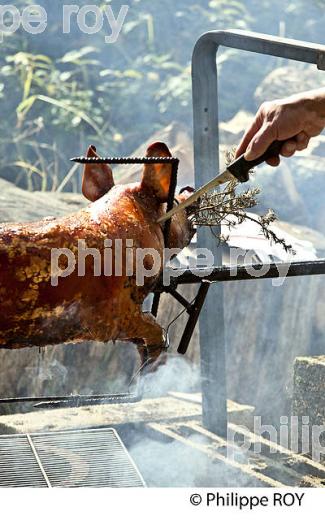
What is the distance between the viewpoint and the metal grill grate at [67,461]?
2.94 meters

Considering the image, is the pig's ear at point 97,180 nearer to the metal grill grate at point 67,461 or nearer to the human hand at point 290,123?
the human hand at point 290,123

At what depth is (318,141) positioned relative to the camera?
26.7 ft

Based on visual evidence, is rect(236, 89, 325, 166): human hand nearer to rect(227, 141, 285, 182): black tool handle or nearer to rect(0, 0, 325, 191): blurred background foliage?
rect(227, 141, 285, 182): black tool handle

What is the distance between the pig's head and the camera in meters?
2.57

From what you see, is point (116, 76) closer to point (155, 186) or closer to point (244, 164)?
point (155, 186)

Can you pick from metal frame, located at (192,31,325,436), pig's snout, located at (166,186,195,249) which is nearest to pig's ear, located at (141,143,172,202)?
pig's snout, located at (166,186,195,249)

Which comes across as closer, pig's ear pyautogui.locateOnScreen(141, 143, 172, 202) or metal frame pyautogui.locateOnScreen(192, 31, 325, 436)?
pig's ear pyautogui.locateOnScreen(141, 143, 172, 202)

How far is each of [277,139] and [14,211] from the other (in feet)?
10.2

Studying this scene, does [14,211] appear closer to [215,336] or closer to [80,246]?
[215,336]

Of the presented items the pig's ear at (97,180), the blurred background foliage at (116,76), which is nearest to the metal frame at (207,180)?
the pig's ear at (97,180)

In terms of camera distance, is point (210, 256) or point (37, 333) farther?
point (210, 256)

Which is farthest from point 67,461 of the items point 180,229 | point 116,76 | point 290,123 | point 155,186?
point 116,76

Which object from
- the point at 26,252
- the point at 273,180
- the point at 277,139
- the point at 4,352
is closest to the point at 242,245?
the point at 4,352
